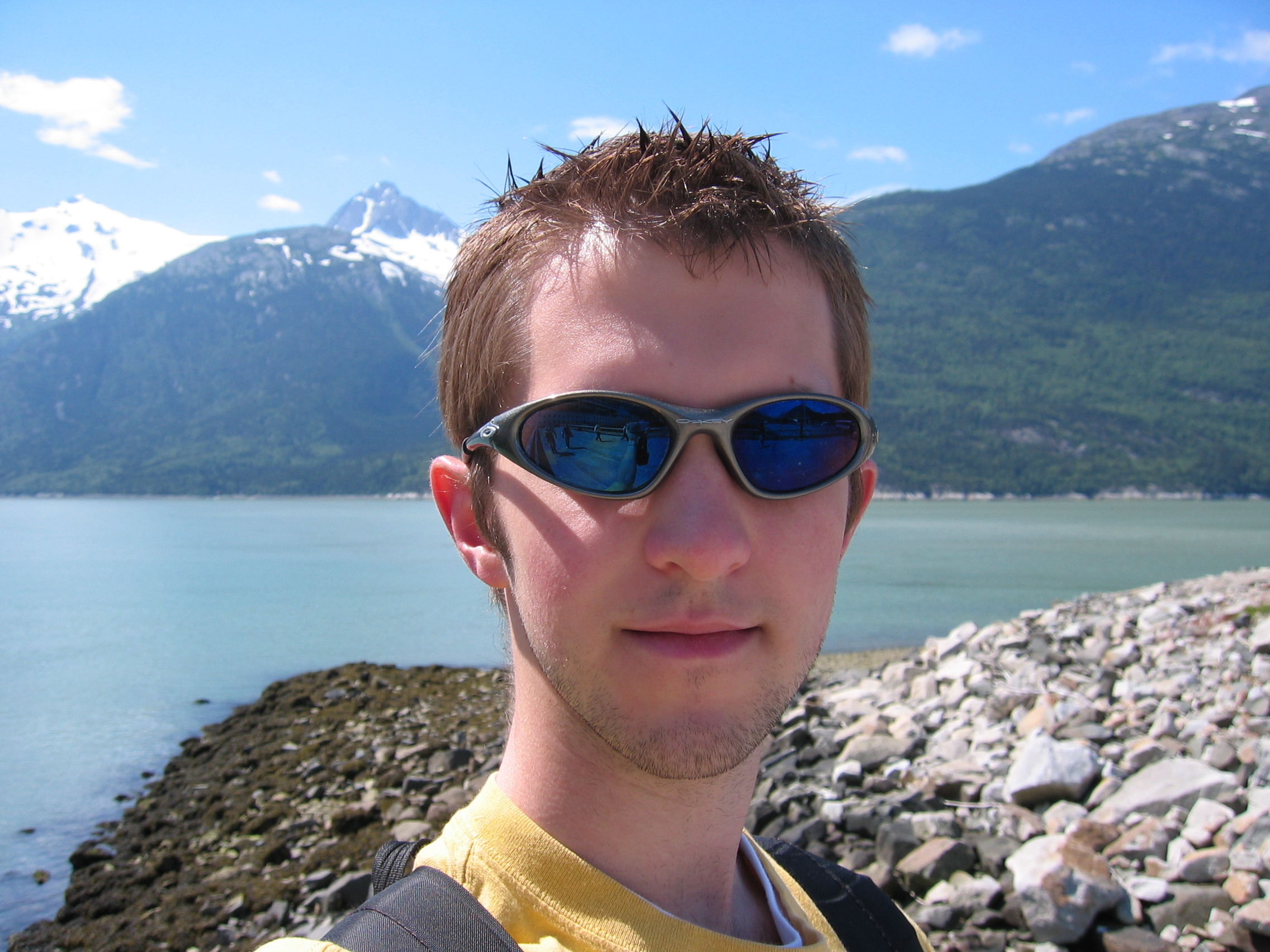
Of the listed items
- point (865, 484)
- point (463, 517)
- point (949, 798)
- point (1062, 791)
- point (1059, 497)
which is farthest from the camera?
point (1059, 497)

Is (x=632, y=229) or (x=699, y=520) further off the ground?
(x=632, y=229)

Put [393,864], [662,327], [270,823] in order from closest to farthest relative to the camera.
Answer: [662,327] → [393,864] → [270,823]

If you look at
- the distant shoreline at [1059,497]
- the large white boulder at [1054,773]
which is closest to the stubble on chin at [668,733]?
the large white boulder at [1054,773]

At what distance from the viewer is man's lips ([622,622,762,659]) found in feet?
4.31

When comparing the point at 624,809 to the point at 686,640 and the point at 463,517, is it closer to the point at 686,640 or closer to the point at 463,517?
the point at 686,640

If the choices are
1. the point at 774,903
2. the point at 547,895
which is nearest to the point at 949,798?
the point at 774,903

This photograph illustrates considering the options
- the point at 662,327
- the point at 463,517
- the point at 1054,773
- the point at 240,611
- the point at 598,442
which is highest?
the point at 662,327

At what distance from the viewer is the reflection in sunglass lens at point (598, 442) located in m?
1.35

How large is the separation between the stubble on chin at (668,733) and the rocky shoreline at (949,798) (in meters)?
2.61

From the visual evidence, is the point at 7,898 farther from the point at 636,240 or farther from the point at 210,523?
the point at 210,523

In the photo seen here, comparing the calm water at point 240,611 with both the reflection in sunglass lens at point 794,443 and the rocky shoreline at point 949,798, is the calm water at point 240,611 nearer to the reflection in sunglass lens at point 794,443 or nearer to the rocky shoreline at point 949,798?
the rocky shoreline at point 949,798

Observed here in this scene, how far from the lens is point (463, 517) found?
168 centimetres

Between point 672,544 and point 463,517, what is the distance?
55 cm

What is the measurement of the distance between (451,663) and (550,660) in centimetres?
2196
